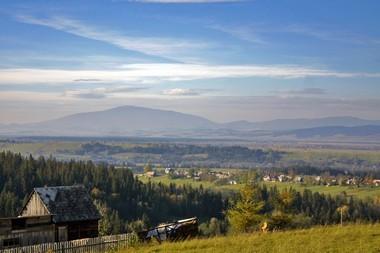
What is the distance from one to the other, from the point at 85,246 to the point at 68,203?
15.2 meters

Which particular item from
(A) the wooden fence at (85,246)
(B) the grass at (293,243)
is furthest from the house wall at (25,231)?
(B) the grass at (293,243)

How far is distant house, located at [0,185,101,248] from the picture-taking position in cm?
3578

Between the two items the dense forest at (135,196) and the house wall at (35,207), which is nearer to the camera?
the house wall at (35,207)

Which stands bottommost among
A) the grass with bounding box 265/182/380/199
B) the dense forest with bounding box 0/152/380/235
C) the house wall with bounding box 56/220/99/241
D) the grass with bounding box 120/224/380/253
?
the grass with bounding box 265/182/380/199

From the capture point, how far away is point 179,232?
3158cm

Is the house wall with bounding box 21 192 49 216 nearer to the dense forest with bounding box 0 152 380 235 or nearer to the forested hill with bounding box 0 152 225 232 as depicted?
the dense forest with bounding box 0 152 380 235

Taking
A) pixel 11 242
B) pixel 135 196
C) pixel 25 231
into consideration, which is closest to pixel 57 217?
pixel 25 231

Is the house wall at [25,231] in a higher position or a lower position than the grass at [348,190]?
higher

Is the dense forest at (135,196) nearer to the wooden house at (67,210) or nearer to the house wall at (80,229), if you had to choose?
the house wall at (80,229)

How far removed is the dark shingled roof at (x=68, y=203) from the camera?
40281 mm

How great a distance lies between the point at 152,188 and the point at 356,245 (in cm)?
12885

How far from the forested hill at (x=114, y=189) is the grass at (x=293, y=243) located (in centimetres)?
10196

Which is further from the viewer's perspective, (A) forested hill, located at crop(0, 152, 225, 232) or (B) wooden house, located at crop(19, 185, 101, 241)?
(A) forested hill, located at crop(0, 152, 225, 232)

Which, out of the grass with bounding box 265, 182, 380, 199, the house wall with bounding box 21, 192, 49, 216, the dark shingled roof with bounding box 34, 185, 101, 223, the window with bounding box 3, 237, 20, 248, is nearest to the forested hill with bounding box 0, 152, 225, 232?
the grass with bounding box 265, 182, 380, 199
